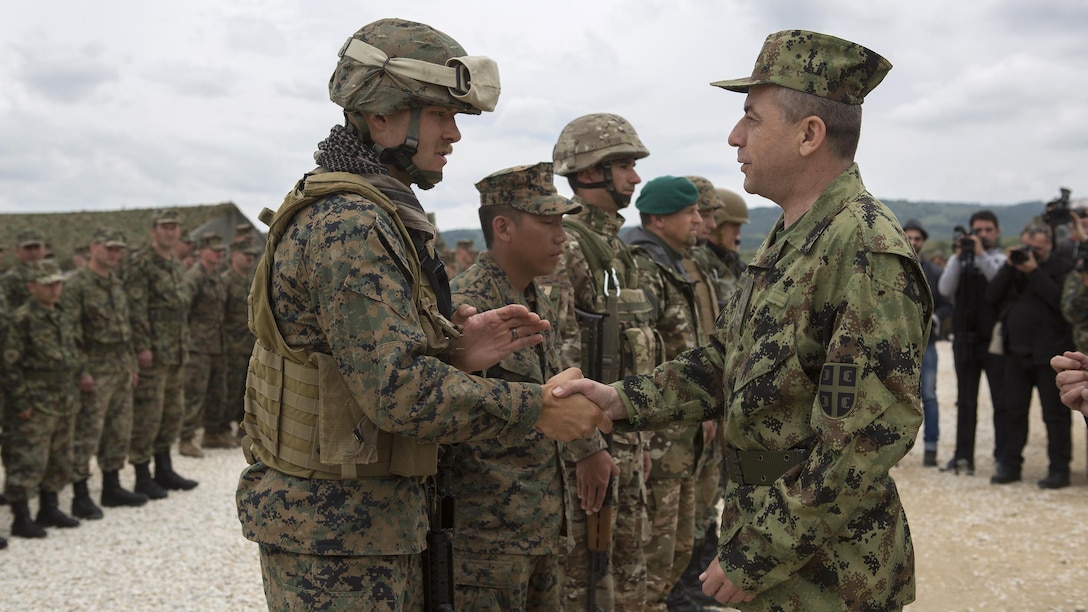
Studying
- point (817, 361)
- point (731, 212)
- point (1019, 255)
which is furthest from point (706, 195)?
point (817, 361)

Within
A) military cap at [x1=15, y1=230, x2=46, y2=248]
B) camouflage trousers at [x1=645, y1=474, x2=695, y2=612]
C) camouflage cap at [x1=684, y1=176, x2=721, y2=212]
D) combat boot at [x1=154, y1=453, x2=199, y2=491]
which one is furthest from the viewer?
combat boot at [x1=154, y1=453, x2=199, y2=491]

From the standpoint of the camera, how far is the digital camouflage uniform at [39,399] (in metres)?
8.19

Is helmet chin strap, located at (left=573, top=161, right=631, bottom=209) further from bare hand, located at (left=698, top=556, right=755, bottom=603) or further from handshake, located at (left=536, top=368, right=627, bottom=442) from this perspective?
bare hand, located at (left=698, top=556, right=755, bottom=603)

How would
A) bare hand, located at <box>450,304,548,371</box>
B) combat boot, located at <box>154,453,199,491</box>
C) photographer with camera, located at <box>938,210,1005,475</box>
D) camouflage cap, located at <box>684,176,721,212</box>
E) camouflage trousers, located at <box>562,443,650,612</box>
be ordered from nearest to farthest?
bare hand, located at <box>450,304,548,371</box> → camouflage trousers, located at <box>562,443,650,612</box> → camouflage cap, located at <box>684,176,721,212</box> → combat boot, located at <box>154,453,199,491</box> → photographer with camera, located at <box>938,210,1005,475</box>

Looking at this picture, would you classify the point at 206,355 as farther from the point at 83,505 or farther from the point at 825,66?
the point at 825,66

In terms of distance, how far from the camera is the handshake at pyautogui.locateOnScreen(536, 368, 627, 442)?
3012 mm

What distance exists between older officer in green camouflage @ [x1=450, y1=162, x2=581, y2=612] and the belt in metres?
1.04

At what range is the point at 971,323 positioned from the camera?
34.9ft

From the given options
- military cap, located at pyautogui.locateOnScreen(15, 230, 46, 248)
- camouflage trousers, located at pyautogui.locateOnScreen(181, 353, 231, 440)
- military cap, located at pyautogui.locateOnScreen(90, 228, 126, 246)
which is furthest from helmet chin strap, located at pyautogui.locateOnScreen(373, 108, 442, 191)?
camouflage trousers, located at pyautogui.locateOnScreen(181, 353, 231, 440)

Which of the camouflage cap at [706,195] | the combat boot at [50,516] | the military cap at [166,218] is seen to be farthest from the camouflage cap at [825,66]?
the military cap at [166,218]

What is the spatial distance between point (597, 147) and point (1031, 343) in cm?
679

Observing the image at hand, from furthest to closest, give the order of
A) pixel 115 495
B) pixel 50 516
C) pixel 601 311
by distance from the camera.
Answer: pixel 115 495
pixel 50 516
pixel 601 311

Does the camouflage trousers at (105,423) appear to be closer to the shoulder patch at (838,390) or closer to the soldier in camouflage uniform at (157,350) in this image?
the soldier in camouflage uniform at (157,350)

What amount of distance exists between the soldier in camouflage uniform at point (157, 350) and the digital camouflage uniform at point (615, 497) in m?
6.75
